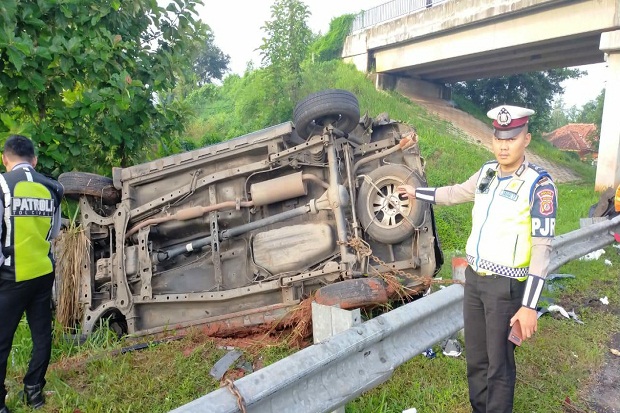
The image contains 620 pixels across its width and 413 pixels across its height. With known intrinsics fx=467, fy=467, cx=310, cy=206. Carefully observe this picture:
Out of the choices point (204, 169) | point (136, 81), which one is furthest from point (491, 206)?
point (136, 81)

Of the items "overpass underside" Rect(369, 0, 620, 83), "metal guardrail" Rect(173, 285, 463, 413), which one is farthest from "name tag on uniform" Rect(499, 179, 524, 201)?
"overpass underside" Rect(369, 0, 620, 83)

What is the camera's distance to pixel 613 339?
398 cm

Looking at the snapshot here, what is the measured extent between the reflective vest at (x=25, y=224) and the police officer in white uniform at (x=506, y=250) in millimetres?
2911

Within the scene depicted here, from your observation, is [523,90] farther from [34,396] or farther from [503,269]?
[34,396]

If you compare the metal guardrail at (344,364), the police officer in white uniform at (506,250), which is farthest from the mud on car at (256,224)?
the police officer in white uniform at (506,250)

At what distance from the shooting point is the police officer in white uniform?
2.30 m

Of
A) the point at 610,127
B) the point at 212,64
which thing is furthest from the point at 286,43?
the point at 212,64

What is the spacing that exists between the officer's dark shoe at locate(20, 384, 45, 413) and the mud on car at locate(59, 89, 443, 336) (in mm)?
1304

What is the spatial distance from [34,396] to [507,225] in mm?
3269

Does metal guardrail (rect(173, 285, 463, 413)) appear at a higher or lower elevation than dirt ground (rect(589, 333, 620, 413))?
higher

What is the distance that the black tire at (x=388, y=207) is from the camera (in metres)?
4.51

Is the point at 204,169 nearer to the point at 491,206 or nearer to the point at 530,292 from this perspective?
the point at 491,206

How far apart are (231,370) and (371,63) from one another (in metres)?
20.6

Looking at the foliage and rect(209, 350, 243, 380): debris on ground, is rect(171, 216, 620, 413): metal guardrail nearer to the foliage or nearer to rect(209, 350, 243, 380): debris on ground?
rect(209, 350, 243, 380): debris on ground
